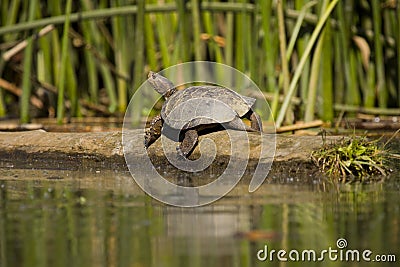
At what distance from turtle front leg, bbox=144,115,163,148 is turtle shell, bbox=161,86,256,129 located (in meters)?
0.04

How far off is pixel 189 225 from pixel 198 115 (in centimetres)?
152

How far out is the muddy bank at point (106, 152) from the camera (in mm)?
4797

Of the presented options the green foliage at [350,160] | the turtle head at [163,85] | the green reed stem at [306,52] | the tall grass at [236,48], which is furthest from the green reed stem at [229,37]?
the green foliage at [350,160]

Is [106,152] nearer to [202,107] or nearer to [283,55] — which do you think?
[202,107]

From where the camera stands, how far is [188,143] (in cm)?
490

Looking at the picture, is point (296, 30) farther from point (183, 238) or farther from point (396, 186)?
point (183, 238)

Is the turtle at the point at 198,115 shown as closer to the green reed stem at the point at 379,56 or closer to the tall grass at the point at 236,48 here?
the tall grass at the point at 236,48

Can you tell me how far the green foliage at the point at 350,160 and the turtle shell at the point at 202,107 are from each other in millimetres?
590

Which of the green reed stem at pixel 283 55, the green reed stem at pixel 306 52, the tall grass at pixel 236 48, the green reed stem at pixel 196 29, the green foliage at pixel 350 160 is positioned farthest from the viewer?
the green reed stem at pixel 196 29

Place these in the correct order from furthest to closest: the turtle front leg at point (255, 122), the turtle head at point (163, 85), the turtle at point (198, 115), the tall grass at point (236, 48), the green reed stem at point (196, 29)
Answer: the green reed stem at point (196, 29) → the tall grass at point (236, 48) → the turtle head at point (163, 85) → the turtle front leg at point (255, 122) → the turtle at point (198, 115)

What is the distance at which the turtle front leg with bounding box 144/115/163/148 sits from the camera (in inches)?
198

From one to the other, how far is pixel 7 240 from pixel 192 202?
1.01m

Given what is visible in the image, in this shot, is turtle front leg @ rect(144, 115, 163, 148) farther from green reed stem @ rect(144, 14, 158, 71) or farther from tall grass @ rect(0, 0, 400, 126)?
green reed stem @ rect(144, 14, 158, 71)

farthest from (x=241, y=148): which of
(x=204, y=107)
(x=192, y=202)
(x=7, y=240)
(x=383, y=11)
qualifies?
(x=383, y=11)
